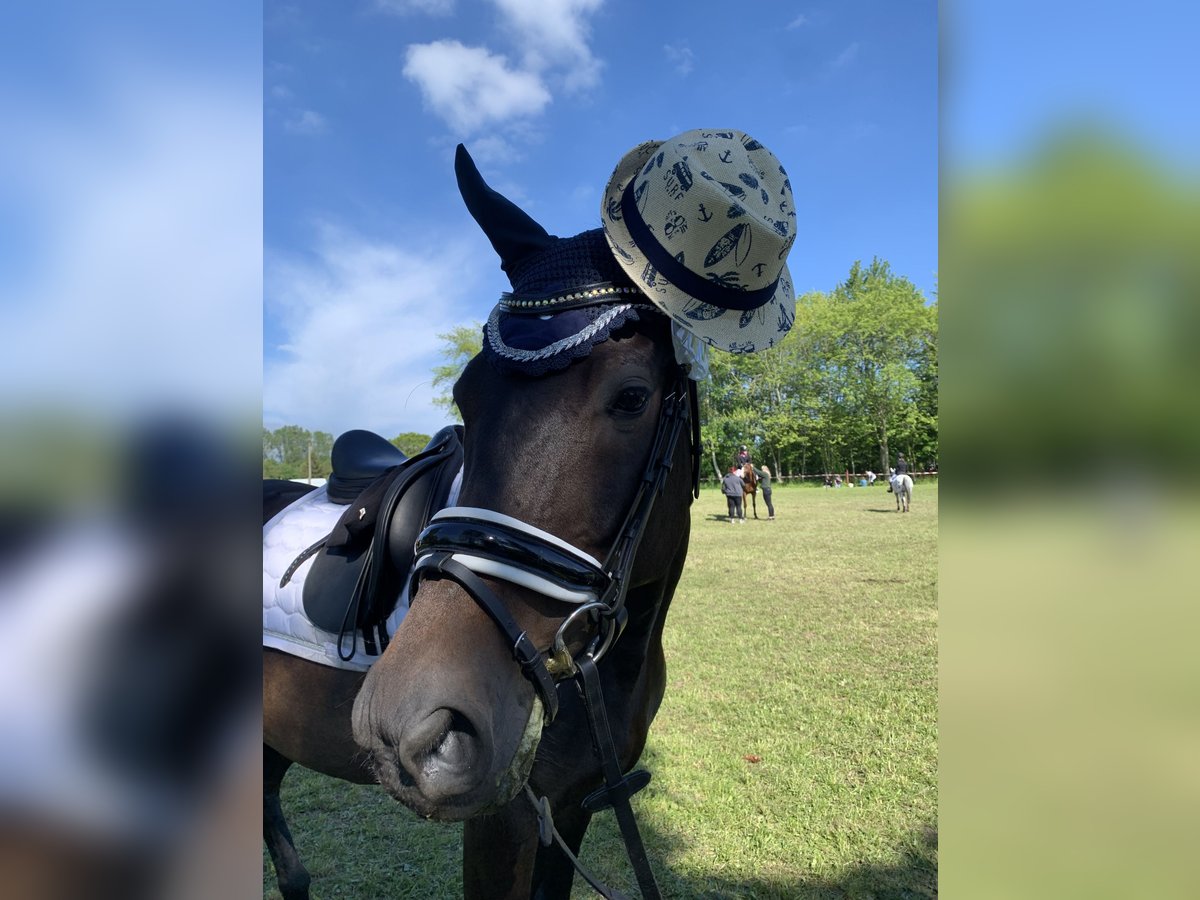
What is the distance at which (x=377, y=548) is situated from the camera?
2494mm

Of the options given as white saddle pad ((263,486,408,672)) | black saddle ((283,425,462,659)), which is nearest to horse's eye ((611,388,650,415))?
black saddle ((283,425,462,659))

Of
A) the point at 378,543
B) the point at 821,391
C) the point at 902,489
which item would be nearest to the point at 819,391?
the point at 821,391

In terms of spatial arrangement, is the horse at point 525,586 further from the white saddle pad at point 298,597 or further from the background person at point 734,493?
the background person at point 734,493

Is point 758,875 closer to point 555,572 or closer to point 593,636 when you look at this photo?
point 593,636

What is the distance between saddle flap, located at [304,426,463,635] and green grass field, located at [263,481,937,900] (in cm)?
218

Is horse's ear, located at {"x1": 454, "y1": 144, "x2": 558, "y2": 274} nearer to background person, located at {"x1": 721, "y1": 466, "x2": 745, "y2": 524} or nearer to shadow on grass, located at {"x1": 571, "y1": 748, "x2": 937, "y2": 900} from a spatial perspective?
shadow on grass, located at {"x1": 571, "y1": 748, "x2": 937, "y2": 900}

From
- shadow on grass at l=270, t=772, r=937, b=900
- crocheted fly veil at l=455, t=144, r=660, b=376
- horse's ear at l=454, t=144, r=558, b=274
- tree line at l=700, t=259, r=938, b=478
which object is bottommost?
shadow on grass at l=270, t=772, r=937, b=900

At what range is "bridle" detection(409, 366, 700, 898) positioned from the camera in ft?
4.62

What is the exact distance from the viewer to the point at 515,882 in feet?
6.95
